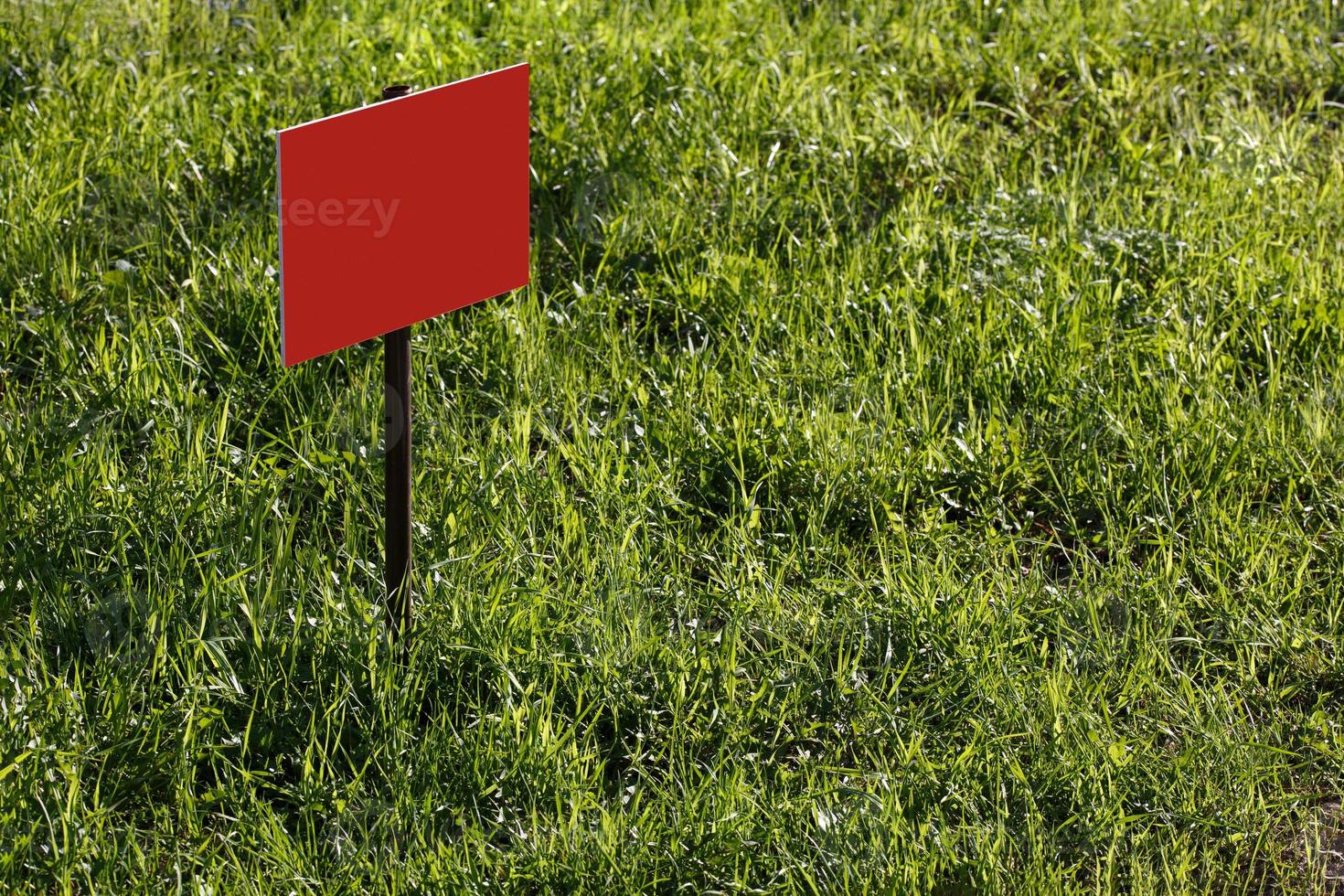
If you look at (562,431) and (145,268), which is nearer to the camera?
(562,431)

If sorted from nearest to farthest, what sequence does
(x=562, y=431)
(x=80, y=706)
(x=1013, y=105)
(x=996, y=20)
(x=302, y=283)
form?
(x=302, y=283)
(x=80, y=706)
(x=562, y=431)
(x=1013, y=105)
(x=996, y=20)

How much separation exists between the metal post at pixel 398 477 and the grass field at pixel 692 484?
0.28 feet

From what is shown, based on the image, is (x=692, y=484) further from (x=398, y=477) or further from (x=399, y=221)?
(x=399, y=221)

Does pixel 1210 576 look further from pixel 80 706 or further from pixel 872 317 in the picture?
pixel 80 706

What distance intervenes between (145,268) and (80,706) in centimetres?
142

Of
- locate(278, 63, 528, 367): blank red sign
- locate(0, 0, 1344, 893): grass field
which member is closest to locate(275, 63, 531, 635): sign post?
locate(278, 63, 528, 367): blank red sign

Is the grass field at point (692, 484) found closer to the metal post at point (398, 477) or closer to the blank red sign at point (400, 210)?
the metal post at point (398, 477)

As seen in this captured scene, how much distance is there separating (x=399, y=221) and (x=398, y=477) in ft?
1.55

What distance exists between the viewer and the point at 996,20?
502 cm

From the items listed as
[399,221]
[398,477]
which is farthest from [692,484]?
[399,221]

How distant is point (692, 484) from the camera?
3.13 meters

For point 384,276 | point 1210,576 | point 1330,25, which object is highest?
point 384,276

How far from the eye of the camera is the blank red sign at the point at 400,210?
2.10m

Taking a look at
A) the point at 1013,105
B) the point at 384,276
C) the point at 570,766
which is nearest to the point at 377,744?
the point at 570,766
